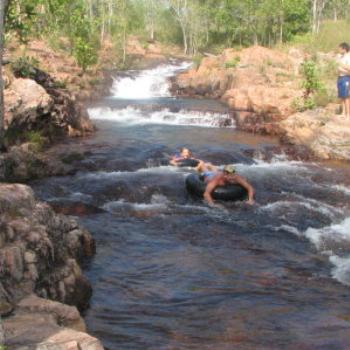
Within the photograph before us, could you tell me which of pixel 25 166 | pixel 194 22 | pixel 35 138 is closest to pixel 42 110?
pixel 35 138

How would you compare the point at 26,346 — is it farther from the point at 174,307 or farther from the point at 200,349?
the point at 174,307

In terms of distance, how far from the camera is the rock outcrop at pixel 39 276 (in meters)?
4.02

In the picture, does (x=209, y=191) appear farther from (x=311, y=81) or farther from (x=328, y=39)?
(x=328, y=39)

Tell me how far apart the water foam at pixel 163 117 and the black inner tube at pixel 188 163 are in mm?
7292

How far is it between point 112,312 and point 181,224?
3.39 meters

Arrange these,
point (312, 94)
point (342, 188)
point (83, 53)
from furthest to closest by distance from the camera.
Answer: point (83, 53) → point (312, 94) → point (342, 188)

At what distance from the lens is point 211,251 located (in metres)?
8.15

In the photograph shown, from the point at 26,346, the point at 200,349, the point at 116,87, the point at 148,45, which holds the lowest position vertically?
the point at 200,349

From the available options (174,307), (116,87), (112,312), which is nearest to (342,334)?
(174,307)

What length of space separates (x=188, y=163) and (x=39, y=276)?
7.44 meters

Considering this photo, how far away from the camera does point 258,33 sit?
127 ft

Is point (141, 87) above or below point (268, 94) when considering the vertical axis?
above

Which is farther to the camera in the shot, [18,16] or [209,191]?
[18,16]

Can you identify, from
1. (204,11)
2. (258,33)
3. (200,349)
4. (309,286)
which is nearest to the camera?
(200,349)
